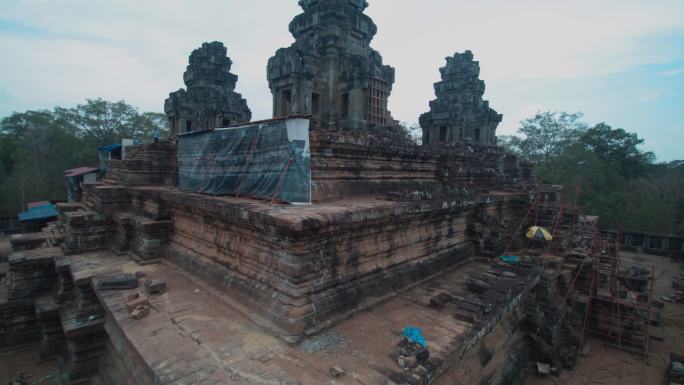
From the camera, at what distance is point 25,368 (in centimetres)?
643

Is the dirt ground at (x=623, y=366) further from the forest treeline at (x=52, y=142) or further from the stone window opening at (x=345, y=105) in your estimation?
the forest treeline at (x=52, y=142)

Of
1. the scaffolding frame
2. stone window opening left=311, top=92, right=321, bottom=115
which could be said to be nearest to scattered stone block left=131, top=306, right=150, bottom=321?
the scaffolding frame

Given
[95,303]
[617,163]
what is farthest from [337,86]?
[617,163]

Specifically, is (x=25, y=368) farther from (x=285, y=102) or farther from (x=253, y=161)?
(x=285, y=102)

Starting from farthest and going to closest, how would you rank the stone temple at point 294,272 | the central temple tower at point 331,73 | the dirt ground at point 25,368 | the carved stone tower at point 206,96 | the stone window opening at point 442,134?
1. the carved stone tower at point 206,96
2. the stone window opening at point 442,134
3. the central temple tower at point 331,73
4. the dirt ground at point 25,368
5. the stone temple at point 294,272

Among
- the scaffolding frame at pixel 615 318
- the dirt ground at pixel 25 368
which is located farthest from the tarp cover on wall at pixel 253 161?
the scaffolding frame at pixel 615 318

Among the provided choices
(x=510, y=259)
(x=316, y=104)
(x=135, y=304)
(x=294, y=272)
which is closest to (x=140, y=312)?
(x=135, y=304)

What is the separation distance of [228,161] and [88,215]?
12.7 ft

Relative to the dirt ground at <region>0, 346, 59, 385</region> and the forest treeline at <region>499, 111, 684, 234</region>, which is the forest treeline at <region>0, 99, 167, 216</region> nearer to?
the dirt ground at <region>0, 346, 59, 385</region>

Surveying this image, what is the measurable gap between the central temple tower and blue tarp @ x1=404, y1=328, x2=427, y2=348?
8528 mm

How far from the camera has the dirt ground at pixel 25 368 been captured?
6059 millimetres

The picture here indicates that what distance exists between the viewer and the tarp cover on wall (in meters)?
5.28

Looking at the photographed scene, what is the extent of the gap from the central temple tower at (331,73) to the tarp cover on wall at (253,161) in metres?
4.69

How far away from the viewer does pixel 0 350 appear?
6.96 meters
